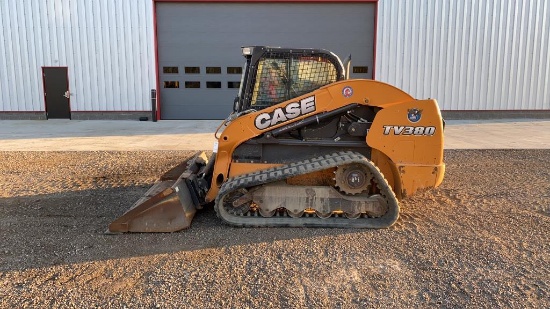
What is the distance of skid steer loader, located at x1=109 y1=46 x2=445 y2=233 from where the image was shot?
4.63m

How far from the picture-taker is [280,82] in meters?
5.14

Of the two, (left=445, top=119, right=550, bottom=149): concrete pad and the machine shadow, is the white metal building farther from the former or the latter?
the machine shadow

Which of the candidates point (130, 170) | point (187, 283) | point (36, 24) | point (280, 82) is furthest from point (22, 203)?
point (36, 24)

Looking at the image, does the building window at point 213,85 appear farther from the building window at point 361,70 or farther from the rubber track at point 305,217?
the rubber track at point 305,217

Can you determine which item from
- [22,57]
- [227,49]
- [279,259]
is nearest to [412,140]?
[279,259]

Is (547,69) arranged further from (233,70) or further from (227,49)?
(227,49)

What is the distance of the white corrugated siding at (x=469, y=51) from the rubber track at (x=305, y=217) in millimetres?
12404

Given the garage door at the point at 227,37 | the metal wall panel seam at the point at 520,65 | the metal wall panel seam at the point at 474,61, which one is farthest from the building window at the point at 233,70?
the metal wall panel seam at the point at 520,65

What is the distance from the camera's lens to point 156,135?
12.5 m

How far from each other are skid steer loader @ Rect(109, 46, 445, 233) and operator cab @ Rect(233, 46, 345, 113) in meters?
0.01

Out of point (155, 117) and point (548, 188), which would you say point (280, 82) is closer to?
point (548, 188)

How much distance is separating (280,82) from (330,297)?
278cm

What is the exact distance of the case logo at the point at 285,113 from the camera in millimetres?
4863

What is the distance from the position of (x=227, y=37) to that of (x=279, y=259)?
13.4 meters
